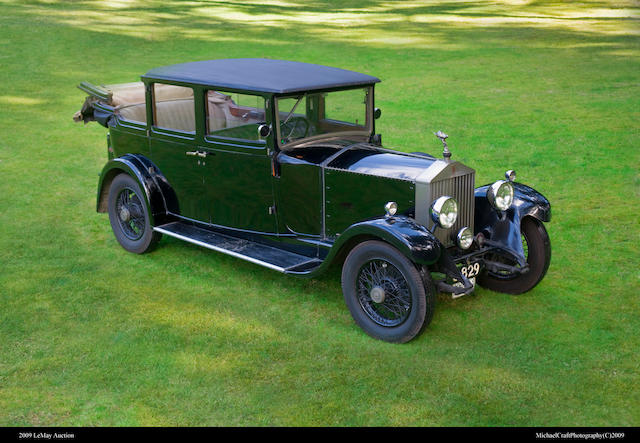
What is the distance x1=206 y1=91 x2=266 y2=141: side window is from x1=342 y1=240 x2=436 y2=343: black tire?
64.3 inches

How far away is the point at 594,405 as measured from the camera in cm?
461

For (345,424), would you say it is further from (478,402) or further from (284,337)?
(284,337)

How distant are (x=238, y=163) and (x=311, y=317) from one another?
166 cm

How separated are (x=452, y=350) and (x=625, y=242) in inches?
133

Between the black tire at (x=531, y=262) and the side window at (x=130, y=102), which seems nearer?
the black tire at (x=531, y=262)

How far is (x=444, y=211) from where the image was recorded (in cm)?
551

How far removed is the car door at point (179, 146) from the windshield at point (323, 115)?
3.52 ft

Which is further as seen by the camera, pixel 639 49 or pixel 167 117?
pixel 639 49

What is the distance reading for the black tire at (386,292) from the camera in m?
5.23

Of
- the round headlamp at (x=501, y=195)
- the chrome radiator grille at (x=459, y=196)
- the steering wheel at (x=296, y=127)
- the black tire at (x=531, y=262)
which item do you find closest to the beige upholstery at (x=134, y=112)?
the steering wheel at (x=296, y=127)

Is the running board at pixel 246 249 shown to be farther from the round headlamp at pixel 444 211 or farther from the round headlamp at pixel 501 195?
the round headlamp at pixel 501 195

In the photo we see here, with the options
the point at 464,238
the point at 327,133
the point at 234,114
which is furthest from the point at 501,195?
the point at 234,114

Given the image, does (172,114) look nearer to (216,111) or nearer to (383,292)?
(216,111)
